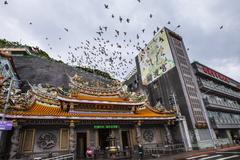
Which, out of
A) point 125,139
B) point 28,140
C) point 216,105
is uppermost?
point 216,105

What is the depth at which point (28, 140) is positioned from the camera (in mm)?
13844

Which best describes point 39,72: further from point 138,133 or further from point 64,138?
point 138,133

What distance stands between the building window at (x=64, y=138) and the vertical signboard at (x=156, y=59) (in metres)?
21.7

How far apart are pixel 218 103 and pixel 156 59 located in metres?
15.9

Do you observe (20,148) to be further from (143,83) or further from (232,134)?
(232,134)

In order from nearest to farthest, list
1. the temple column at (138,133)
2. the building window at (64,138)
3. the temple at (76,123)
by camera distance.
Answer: the temple at (76,123) → the building window at (64,138) → the temple column at (138,133)

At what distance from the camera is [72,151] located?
45.2ft

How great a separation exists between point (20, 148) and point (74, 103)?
6144 mm

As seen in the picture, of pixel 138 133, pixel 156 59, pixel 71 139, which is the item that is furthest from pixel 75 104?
pixel 156 59

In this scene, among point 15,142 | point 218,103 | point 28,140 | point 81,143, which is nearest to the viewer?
point 15,142

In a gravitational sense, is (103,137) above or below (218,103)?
below

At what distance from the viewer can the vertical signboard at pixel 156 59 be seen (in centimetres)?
3028

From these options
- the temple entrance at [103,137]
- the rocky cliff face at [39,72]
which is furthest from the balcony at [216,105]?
the rocky cliff face at [39,72]

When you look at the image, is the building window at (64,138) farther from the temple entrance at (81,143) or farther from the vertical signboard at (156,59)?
the vertical signboard at (156,59)
